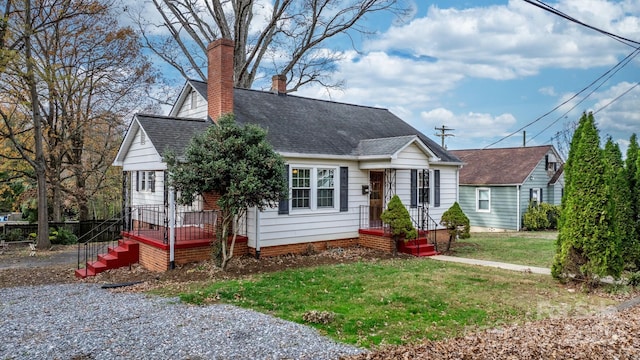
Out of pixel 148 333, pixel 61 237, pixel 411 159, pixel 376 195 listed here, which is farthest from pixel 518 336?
pixel 61 237

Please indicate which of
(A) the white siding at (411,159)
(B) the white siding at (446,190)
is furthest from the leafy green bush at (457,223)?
(B) the white siding at (446,190)

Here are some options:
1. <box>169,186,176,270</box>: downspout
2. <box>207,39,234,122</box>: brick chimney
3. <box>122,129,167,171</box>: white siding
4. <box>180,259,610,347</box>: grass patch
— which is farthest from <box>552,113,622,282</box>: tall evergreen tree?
<box>122,129,167,171</box>: white siding

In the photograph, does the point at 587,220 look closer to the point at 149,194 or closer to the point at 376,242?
the point at 376,242

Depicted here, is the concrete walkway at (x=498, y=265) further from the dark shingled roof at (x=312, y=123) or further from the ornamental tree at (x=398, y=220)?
Result: the dark shingled roof at (x=312, y=123)

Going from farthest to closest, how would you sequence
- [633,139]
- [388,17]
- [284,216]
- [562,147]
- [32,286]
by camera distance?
[562,147]
[388,17]
[284,216]
[633,139]
[32,286]

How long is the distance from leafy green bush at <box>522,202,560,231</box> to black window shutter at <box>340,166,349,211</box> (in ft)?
44.1

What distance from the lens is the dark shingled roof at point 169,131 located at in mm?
10711

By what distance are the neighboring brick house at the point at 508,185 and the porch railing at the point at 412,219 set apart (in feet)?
29.7

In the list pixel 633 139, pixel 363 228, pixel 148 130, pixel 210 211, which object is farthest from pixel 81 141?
pixel 633 139

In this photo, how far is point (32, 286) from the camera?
9.42 m

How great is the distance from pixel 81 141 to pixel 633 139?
2337 centimetres

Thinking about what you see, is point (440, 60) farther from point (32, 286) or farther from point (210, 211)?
point (32, 286)

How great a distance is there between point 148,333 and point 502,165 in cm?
2314

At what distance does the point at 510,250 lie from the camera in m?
14.0
